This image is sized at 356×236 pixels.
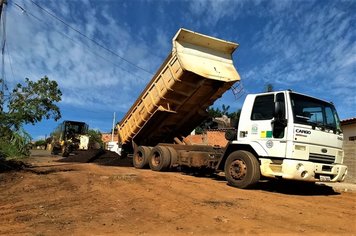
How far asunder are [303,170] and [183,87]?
5153 millimetres

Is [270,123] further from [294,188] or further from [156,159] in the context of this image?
[156,159]

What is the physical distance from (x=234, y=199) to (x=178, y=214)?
79.3 inches

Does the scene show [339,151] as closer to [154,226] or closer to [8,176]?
[154,226]

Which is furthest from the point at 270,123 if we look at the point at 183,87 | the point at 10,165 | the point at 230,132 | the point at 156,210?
the point at 10,165

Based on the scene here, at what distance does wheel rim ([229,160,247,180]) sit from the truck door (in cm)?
72

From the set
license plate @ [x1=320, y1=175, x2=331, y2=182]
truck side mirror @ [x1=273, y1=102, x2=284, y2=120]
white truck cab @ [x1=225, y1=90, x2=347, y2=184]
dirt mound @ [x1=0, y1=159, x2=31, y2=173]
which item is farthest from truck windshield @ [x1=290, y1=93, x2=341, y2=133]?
dirt mound @ [x1=0, y1=159, x2=31, y2=173]

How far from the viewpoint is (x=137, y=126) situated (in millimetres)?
14984

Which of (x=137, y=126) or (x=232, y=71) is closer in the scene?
(x=232, y=71)

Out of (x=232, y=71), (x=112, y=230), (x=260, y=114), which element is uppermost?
(x=232, y=71)

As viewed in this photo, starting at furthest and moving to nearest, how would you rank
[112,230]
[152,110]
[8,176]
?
[152,110]
[8,176]
[112,230]

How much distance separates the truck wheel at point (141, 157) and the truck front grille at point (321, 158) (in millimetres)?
7449

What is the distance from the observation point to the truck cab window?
954 cm

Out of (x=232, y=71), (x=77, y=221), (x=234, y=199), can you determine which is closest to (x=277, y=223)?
(x=234, y=199)

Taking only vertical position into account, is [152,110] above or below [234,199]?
above
